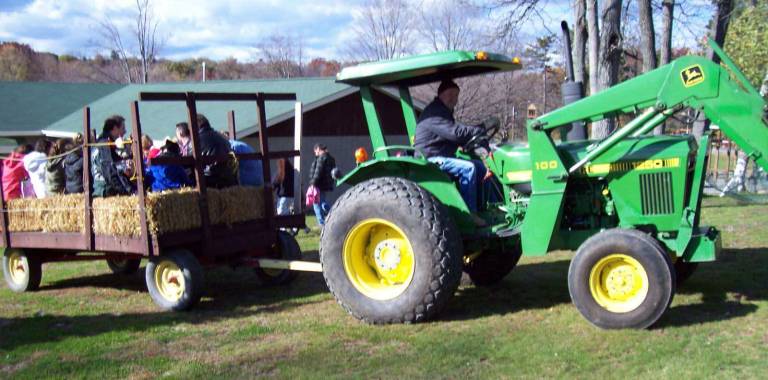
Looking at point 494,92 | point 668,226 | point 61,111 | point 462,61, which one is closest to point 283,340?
point 462,61

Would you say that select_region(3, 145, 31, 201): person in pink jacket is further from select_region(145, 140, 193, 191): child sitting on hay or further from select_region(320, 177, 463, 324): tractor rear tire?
select_region(320, 177, 463, 324): tractor rear tire

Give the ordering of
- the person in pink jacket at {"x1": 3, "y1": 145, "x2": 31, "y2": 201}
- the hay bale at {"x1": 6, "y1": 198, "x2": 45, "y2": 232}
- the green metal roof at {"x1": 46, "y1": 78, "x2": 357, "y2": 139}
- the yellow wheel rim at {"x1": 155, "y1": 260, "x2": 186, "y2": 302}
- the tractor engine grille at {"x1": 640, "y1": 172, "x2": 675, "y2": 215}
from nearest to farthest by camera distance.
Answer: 1. the tractor engine grille at {"x1": 640, "y1": 172, "x2": 675, "y2": 215}
2. the yellow wheel rim at {"x1": 155, "y1": 260, "x2": 186, "y2": 302}
3. the hay bale at {"x1": 6, "y1": 198, "x2": 45, "y2": 232}
4. the person in pink jacket at {"x1": 3, "y1": 145, "x2": 31, "y2": 201}
5. the green metal roof at {"x1": 46, "y1": 78, "x2": 357, "y2": 139}

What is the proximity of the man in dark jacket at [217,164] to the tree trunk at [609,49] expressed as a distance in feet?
27.0

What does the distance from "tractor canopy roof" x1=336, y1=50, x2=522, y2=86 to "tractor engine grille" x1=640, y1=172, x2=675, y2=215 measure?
1.65 metres

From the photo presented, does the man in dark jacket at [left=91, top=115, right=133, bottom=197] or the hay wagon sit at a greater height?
the man in dark jacket at [left=91, top=115, right=133, bottom=197]

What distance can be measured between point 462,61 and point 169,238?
331 centimetres

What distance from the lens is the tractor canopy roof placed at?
6.22 metres

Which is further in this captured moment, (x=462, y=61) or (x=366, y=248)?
(x=366, y=248)

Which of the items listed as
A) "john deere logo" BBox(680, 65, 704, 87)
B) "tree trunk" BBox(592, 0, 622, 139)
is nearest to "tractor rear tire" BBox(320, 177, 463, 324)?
"john deere logo" BBox(680, 65, 704, 87)

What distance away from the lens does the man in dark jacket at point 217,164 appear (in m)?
8.01

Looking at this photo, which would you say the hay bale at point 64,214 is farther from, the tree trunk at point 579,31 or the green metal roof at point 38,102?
the green metal roof at point 38,102

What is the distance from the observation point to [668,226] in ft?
19.6

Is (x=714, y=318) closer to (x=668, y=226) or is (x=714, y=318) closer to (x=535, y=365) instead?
(x=668, y=226)

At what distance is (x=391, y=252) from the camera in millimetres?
6543
